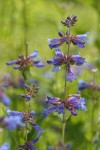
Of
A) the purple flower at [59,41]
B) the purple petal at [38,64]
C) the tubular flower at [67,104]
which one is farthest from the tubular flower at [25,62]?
the tubular flower at [67,104]

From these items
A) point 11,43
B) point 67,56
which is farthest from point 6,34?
point 67,56

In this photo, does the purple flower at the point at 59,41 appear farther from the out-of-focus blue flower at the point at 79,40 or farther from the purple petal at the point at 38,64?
the purple petal at the point at 38,64

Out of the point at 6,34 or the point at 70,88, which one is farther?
the point at 6,34

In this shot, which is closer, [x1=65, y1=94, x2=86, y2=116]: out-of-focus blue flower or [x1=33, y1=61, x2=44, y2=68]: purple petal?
[x1=65, y1=94, x2=86, y2=116]: out-of-focus blue flower

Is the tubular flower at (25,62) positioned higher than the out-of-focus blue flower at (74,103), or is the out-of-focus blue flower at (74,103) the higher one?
the tubular flower at (25,62)

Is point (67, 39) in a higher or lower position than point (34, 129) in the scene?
higher

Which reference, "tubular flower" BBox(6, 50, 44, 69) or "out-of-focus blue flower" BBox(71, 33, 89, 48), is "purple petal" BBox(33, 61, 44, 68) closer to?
"tubular flower" BBox(6, 50, 44, 69)

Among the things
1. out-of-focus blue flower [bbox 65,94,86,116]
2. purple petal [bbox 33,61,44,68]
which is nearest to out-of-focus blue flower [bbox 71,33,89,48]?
out-of-focus blue flower [bbox 65,94,86,116]

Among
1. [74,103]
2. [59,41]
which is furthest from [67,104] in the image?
[59,41]

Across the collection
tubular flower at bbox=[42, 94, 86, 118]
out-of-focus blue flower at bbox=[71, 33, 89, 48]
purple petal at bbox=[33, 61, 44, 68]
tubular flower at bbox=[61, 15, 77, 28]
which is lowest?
tubular flower at bbox=[42, 94, 86, 118]

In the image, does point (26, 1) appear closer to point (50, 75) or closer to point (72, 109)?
point (50, 75)

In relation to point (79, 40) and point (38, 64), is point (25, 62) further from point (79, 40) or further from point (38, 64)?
point (79, 40)
